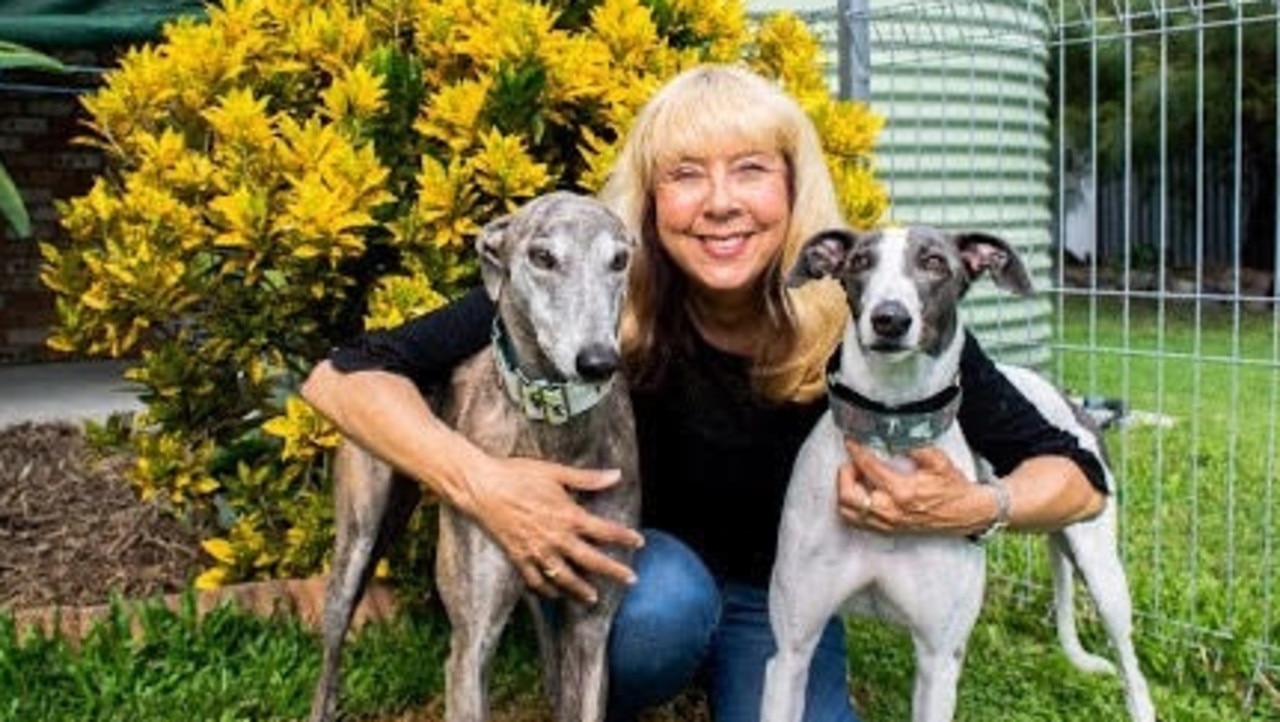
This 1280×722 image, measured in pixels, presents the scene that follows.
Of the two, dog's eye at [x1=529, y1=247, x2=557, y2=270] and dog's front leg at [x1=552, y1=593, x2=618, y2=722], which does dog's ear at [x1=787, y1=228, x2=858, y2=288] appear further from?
dog's front leg at [x1=552, y1=593, x2=618, y2=722]

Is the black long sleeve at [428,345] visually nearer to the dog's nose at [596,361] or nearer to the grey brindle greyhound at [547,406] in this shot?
the grey brindle greyhound at [547,406]

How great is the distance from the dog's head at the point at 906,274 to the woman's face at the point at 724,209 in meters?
0.19

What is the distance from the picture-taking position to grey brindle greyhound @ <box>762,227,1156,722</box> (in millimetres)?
2615

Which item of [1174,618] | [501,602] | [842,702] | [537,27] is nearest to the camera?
[501,602]

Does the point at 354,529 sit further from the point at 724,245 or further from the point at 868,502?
the point at 868,502

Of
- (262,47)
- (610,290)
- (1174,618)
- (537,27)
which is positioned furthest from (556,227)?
(1174,618)

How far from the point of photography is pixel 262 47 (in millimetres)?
3852

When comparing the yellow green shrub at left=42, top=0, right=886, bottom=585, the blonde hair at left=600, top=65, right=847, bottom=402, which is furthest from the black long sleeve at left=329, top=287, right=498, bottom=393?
the yellow green shrub at left=42, top=0, right=886, bottom=585

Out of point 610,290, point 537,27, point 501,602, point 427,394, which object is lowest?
point 501,602

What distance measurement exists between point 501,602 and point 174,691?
1347mm

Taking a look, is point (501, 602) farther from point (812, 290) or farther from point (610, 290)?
point (812, 290)

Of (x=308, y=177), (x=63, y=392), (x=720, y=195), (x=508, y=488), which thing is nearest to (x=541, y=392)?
(x=508, y=488)

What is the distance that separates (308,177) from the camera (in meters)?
3.53

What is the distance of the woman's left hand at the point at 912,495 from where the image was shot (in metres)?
2.66
